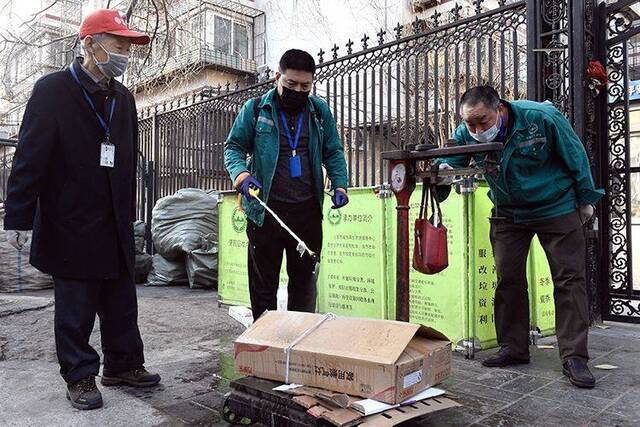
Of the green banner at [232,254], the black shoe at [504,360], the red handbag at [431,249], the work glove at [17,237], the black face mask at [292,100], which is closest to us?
the red handbag at [431,249]

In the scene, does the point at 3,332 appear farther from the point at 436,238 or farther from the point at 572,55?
the point at 572,55

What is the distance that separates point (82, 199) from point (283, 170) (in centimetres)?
112

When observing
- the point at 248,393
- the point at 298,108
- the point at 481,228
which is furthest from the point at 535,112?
the point at 248,393

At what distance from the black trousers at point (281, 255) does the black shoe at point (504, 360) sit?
127 centimetres

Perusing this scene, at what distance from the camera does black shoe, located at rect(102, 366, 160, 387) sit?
306 cm

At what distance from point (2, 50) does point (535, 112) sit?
8037 millimetres

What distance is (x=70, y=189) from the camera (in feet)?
9.30

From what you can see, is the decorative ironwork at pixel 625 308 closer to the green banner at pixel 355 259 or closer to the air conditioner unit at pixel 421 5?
the green banner at pixel 355 259

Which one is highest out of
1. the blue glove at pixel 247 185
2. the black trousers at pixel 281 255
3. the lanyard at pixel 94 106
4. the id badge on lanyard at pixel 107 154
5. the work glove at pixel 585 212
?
the lanyard at pixel 94 106

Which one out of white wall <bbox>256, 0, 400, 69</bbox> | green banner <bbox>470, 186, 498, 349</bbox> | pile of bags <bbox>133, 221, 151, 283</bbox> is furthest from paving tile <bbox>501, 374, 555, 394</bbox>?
white wall <bbox>256, 0, 400, 69</bbox>

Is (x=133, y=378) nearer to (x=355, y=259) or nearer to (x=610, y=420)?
(x=355, y=259)

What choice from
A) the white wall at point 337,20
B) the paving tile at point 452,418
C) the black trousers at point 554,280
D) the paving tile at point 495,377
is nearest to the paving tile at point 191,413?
the paving tile at point 452,418

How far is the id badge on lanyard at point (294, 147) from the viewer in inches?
123

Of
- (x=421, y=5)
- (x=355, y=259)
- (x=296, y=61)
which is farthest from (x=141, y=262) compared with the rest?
(x=421, y=5)
